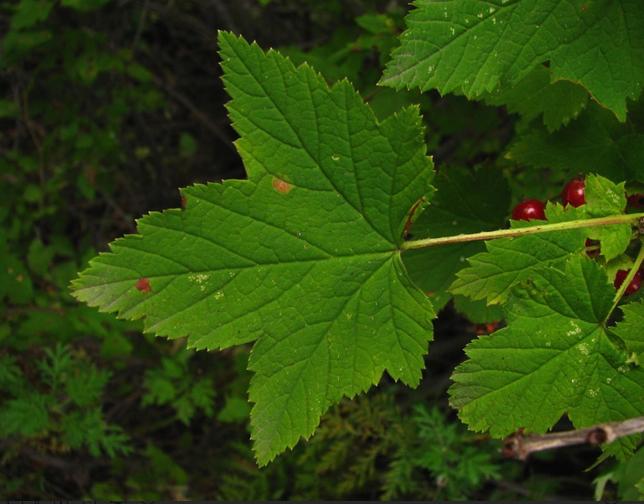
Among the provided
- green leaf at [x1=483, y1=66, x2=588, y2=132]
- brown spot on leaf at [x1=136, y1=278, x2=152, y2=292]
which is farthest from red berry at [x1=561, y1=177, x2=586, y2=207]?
brown spot on leaf at [x1=136, y1=278, x2=152, y2=292]

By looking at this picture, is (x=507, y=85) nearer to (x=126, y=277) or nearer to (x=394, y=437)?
(x=126, y=277)

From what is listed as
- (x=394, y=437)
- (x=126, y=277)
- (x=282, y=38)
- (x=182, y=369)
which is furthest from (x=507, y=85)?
(x=282, y=38)

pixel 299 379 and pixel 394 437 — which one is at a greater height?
pixel 299 379

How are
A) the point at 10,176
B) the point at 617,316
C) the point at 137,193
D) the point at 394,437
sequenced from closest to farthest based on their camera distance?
the point at 617,316 → the point at 394,437 → the point at 10,176 → the point at 137,193

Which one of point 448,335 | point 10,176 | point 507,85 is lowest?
point 448,335

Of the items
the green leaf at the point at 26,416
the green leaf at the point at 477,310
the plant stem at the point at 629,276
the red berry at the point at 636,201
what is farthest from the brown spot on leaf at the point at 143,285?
the green leaf at the point at 26,416

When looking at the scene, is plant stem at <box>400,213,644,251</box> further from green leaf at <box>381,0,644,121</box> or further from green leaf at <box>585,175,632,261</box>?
green leaf at <box>381,0,644,121</box>
